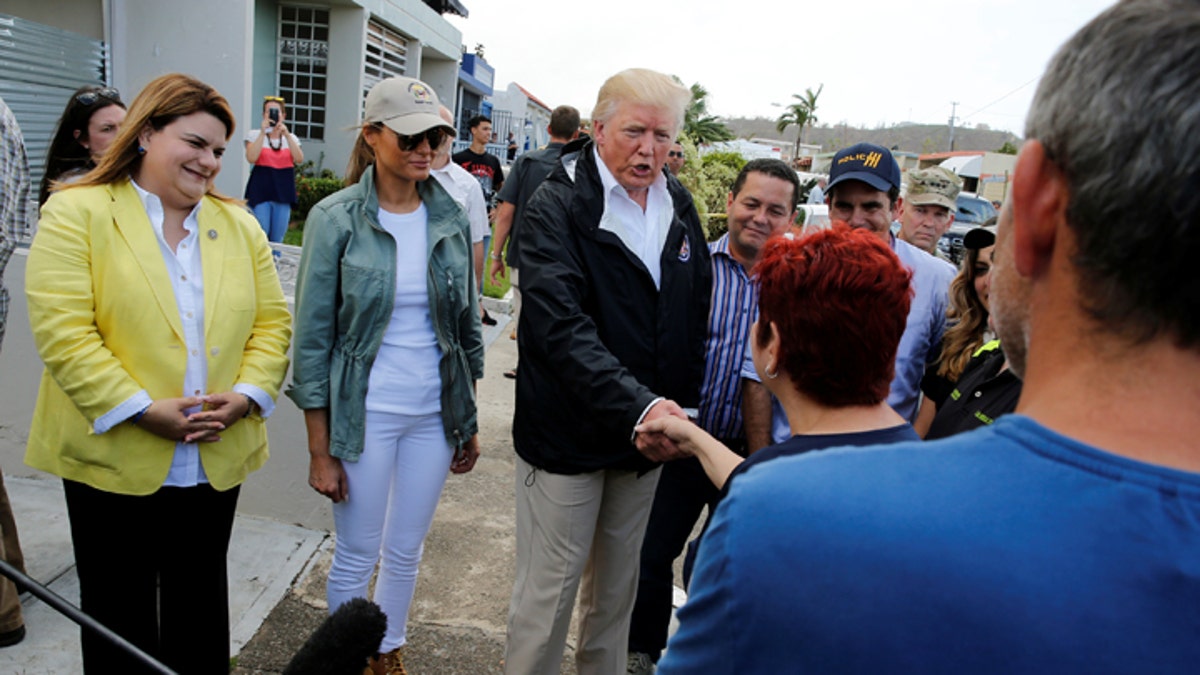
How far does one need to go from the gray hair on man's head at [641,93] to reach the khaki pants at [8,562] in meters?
2.70

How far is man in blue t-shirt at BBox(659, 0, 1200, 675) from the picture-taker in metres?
0.68

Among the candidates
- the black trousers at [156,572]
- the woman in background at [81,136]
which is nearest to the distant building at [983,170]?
the woman in background at [81,136]

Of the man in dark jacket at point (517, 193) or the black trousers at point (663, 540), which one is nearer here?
the black trousers at point (663, 540)

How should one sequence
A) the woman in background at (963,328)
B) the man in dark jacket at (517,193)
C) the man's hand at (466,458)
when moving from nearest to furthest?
the woman in background at (963,328) → the man's hand at (466,458) → the man in dark jacket at (517,193)

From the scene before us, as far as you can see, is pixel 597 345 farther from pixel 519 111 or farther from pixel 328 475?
pixel 519 111

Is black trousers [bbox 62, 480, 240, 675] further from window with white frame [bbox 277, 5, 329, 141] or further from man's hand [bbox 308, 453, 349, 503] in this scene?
window with white frame [bbox 277, 5, 329, 141]

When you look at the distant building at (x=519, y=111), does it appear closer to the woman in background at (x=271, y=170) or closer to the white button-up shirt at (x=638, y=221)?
the woman in background at (x=271, y=170)

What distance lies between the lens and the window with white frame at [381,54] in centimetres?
1516

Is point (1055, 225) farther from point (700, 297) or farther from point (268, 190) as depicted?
point (268, 190)

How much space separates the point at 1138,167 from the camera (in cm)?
70

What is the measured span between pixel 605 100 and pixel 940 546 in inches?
97.8

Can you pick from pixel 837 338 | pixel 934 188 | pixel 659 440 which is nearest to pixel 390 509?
pixel 659 440

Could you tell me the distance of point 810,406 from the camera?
1.78m

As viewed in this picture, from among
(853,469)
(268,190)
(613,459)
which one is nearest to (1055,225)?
(853,469)
